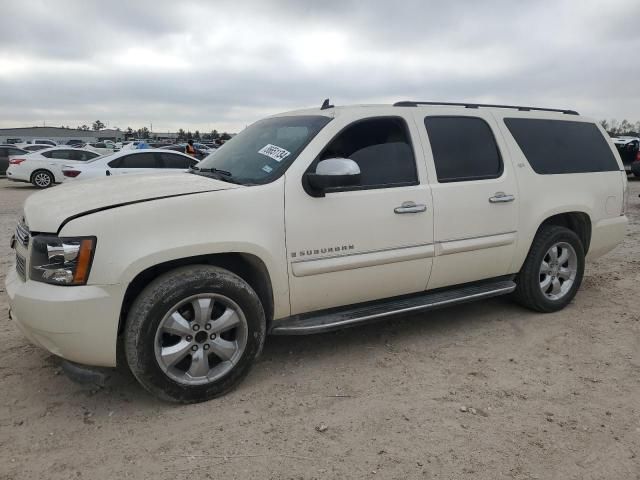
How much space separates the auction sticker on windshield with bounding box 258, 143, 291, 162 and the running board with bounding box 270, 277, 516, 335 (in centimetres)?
110

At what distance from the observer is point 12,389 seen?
331cm

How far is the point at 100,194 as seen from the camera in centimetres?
322

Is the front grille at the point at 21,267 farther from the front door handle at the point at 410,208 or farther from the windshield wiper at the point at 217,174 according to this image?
the front door handle at the point at 410,208

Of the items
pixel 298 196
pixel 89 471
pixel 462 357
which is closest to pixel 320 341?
pixel 462 357

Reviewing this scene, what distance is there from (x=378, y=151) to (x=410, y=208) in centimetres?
48

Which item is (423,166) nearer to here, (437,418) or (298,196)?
(298,196)

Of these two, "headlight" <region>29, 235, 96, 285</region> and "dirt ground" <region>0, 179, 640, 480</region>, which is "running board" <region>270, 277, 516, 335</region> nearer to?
"dirt ground" <region>0, 179, 640, 480</region>

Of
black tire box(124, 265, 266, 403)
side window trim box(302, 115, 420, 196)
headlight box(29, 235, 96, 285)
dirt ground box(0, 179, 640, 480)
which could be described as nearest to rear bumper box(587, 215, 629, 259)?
dirt ground box(0, 179, 640, 480)

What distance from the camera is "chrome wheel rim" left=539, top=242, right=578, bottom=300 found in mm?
4746

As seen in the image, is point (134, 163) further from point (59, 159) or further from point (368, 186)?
point (368, 186)

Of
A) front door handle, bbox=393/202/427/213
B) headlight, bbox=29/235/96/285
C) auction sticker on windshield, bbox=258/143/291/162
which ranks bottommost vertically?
headlight, bbox=29/235/96/285

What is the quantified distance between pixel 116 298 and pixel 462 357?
2484 mm

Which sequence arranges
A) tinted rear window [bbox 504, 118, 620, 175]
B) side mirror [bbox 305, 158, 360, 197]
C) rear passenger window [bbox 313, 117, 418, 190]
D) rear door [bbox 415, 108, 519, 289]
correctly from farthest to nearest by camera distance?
1. tinted rear window [bbox 504, 118, 620, 175]
2. rear door [bbox 415, 108, 519, 289]
3. rear passenger window [bbox 313, 117, 418, 190]
4. side mirror [bbox 305, 158, 360, 197]

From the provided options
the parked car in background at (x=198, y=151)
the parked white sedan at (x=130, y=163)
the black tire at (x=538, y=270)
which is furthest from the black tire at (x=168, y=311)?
the parked car in background at (x=198, y=151)
